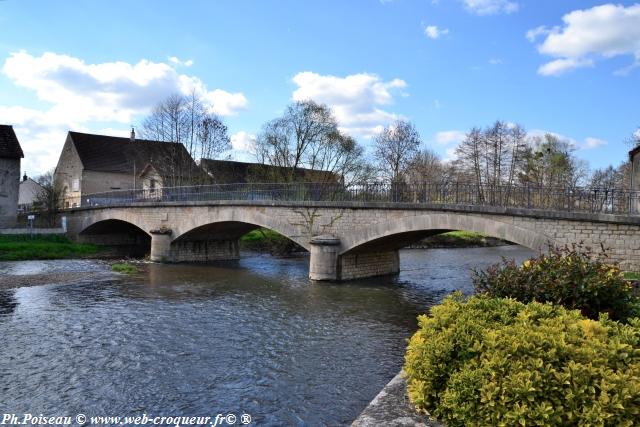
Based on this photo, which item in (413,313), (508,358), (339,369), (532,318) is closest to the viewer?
(508,358)

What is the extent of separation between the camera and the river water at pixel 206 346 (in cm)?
734

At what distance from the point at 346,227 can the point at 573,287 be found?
42.0ft

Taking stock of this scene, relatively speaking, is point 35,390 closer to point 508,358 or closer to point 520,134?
point 508,358

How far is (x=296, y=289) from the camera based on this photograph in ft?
57.7

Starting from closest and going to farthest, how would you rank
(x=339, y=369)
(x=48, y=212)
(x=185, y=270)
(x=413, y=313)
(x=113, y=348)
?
(x=339, y=369), (x=113, y=348), (x=413, y=313), (x=185, y=270), (x=48, y=212)

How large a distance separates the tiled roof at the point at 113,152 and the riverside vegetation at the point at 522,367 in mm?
41763

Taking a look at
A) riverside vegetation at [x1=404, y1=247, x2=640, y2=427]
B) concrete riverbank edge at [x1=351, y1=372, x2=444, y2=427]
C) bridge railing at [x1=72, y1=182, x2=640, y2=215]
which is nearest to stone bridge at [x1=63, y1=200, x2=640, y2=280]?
bridge railing at [x1=72, y1=182, x2=640, y2=215]

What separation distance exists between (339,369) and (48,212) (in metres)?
34.0

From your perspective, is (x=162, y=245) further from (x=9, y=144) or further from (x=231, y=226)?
(x=9, y=144)

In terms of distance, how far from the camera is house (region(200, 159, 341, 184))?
37719 millimetres

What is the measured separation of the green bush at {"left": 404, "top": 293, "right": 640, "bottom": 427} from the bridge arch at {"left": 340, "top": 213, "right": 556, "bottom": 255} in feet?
27.0

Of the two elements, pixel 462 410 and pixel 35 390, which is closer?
pixel 462 410

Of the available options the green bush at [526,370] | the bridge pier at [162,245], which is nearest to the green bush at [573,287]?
the green bush at [526,370]

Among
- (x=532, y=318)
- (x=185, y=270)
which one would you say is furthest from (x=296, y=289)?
(x=532, y=318)
